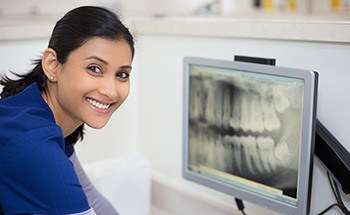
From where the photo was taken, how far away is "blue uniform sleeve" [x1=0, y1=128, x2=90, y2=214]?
0.90 m

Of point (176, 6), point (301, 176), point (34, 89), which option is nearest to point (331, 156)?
point (301, 176)

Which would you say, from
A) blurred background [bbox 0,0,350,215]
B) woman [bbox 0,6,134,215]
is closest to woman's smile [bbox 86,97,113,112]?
woman [bbox 0,6,134,215]

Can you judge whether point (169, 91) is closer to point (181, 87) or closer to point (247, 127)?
point (181, 87)

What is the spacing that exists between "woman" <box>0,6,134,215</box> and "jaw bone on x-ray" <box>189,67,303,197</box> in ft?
0.87

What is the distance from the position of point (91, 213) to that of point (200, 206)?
657 millimetres

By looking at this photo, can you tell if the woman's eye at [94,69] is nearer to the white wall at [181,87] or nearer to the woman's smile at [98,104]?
the woman's smile at [98,104]

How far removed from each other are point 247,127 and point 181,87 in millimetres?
449

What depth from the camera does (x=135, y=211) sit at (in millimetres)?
1618

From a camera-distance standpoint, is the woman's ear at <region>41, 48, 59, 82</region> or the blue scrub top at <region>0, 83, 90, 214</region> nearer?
the blue scrub top at <region>0, 83, 90, 214</region>

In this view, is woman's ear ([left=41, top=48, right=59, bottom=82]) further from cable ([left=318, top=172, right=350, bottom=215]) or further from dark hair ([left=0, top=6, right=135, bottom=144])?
cable ([left=318, top=172, right=350, bottom=215])

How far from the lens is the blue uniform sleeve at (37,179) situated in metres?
0.90

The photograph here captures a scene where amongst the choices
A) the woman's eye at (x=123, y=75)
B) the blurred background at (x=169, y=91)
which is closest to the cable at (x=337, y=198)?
the blurred background at (x=169, y=91)

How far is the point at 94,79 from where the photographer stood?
3.34ft

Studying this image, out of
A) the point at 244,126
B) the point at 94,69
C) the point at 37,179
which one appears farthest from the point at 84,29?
the point at 244,126
